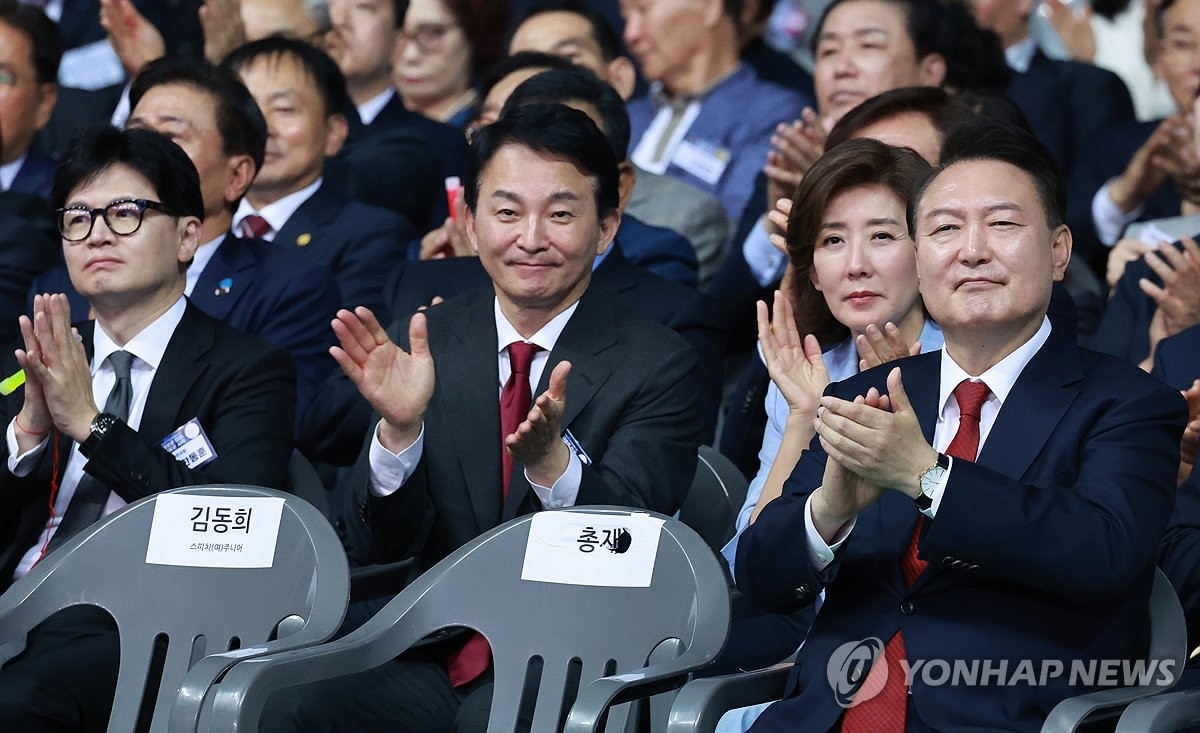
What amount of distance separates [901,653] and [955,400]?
1.33 feet

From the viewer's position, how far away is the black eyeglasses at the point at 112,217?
3.38 meters

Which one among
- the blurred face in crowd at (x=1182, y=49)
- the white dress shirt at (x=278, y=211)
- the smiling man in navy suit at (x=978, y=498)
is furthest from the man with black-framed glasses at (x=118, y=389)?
the blurred face in crowd at (x=1182, y=49)

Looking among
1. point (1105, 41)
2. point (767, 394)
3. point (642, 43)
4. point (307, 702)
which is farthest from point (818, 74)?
point (307, 702)

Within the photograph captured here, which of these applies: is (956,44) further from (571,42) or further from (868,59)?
(571,42)

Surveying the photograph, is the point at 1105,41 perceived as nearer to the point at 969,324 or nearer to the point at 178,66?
the point at 178,66

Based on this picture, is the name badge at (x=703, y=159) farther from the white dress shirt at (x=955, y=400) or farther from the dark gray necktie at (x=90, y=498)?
the white dress shirt at (x=955, y=400)

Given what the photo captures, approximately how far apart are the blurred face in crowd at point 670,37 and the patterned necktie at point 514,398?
2460 millimetres

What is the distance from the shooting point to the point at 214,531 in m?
2.87

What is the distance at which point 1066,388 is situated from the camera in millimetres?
2451

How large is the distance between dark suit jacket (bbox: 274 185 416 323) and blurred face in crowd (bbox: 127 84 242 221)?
273mm

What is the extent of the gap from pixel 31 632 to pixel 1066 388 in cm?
193

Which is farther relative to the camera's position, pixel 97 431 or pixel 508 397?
pixel 508 397

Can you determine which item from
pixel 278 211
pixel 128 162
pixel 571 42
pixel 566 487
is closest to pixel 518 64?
pixel 571 42

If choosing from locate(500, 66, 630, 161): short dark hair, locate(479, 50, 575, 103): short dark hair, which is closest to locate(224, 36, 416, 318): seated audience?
locate(479, 50, 575, 103): short dark hair
